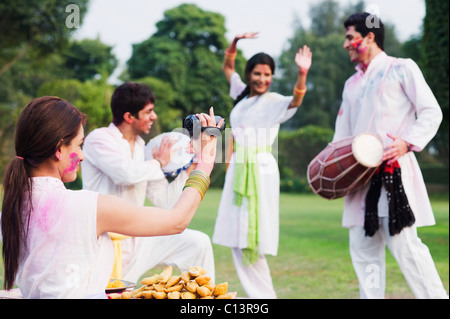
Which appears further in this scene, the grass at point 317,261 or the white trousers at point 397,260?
the grass at point 317,261

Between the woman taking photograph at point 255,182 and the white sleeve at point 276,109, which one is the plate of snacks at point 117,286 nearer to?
the woman taking photograph at point 255,182

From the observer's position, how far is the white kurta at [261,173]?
571cm

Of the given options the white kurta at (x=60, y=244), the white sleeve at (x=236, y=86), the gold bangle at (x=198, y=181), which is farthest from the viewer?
the white sleeve at (x=236, y=86)

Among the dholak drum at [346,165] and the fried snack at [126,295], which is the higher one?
the dholak drum at [346,165]

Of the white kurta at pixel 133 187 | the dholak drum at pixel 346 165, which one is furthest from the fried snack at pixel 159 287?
the dholak drum at pixel 346 165

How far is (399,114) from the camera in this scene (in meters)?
4.78

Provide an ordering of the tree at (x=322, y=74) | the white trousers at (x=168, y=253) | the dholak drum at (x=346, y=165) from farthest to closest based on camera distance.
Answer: the tree at (x=322, y=74), the dholak drum at (x=346, y=165), the white trousers at (x=168, y=253)

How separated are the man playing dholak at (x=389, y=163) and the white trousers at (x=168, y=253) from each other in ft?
4.30

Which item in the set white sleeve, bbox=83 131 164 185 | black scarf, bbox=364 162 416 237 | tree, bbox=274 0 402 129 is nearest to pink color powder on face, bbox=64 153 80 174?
white sleeve, bbox=83 131 164 185

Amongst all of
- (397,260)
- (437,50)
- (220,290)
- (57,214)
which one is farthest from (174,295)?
(437,50)

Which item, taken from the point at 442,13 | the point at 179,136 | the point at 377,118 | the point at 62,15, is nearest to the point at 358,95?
the point at 377,118

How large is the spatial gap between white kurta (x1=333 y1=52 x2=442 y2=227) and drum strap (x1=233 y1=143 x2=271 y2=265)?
102 cm

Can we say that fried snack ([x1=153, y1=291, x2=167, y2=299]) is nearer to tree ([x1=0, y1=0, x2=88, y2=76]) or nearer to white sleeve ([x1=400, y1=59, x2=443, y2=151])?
white sleeve ([x1=400, y1=59, x2=443, y2=151])

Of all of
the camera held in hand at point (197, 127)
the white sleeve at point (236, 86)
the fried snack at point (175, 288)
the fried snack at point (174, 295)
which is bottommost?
the fried snack at point (174, 295)
